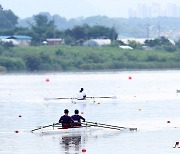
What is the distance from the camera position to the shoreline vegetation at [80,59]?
116m

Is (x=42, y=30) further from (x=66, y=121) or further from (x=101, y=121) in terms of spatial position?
(x=66, y=121)

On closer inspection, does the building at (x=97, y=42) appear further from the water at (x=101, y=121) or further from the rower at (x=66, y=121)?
the rower at (x=66, y=121)

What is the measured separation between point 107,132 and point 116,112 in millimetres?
10679

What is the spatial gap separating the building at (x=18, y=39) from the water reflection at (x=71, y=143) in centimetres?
9726

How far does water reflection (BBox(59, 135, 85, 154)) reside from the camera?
30844 millimetres

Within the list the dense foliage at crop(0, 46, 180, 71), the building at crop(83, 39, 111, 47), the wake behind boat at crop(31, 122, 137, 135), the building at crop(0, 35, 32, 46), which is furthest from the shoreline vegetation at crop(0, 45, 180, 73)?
the wake behind boat at crop(31, 122, 137, 135)

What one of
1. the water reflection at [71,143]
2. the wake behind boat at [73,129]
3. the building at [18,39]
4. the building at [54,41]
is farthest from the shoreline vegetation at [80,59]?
the water reflection at [71,143]

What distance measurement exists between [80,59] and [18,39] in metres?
21.8

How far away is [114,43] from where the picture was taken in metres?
134

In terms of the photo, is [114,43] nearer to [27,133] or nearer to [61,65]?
[61,65]

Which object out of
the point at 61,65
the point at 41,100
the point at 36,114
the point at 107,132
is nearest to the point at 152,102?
the point at 41,100

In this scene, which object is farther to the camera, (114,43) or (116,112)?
(114,43)

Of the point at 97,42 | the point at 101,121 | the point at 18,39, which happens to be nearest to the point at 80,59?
the point at 97,42

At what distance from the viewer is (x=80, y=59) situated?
117812 mm
